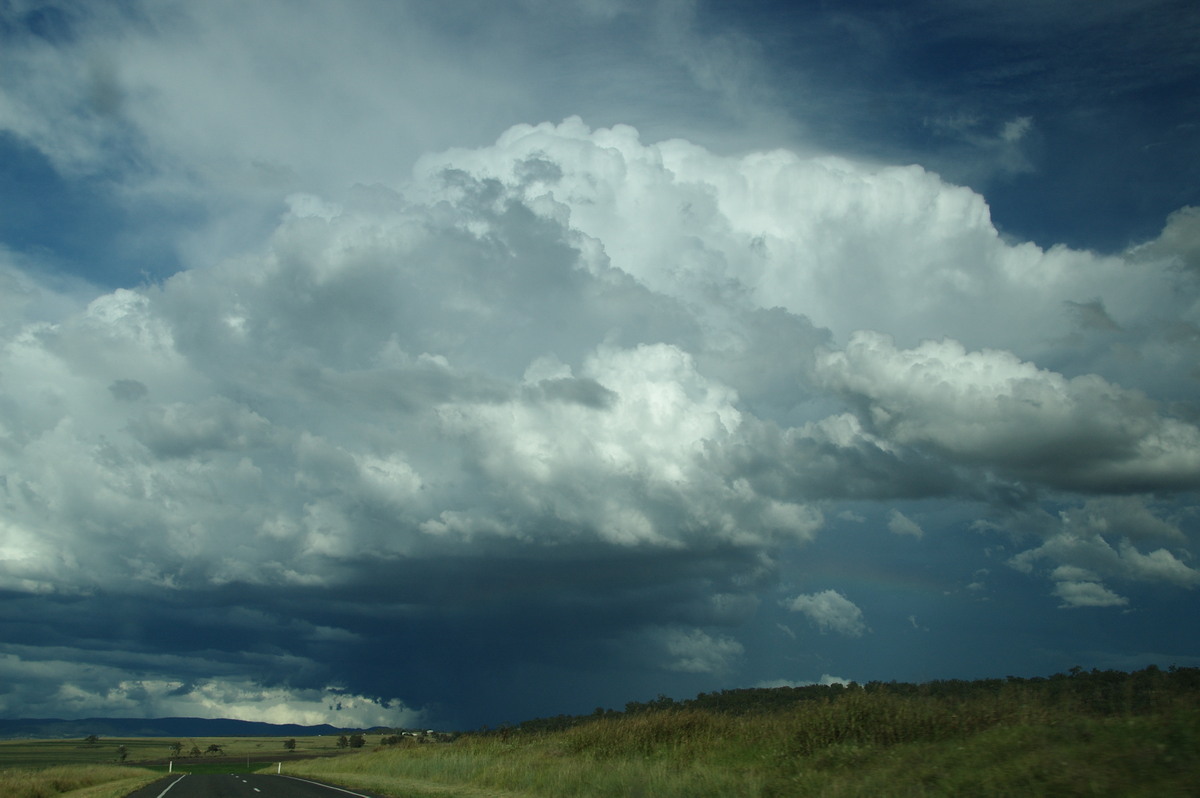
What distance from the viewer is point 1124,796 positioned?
12539mm

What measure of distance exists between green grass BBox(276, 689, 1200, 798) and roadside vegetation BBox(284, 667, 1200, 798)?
4 centimetres

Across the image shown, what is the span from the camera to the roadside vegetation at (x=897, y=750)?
14.1 m

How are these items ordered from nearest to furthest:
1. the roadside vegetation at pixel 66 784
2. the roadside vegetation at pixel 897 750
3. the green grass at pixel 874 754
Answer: the green grass at pixel 874 754 → the roadside vegetation at pixel 897 750 → the roadside vegetation at pixel 66 784

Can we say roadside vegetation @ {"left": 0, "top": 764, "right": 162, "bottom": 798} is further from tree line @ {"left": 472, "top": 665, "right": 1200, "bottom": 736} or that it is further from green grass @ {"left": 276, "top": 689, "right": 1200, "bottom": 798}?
tree line @ {"left": 472, "top": 665, "right": 1200, "bottom": 736}

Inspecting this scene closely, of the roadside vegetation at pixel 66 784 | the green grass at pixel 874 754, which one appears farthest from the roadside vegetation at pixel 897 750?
the roadside vegetation at pixel 66 784

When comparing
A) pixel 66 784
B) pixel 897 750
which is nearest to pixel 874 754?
pixel 897 750

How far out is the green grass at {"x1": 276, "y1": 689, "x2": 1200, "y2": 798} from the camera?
1393 cm

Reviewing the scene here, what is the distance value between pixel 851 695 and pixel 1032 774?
11461 mm

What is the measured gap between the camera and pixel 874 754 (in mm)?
21172

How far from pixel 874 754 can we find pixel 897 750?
0.64m

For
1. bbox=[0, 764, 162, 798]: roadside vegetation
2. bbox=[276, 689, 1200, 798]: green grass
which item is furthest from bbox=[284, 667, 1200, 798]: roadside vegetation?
bbox=[0, 764, 162, 798]: roadside vegetation

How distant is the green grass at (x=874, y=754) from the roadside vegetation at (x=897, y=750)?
4 centimetres

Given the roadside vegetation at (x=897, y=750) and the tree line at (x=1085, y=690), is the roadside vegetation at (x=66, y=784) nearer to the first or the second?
the roadside vegetation at (x=897, y=750)

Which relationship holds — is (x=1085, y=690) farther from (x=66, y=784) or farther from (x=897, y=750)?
(x=66, y=784)
